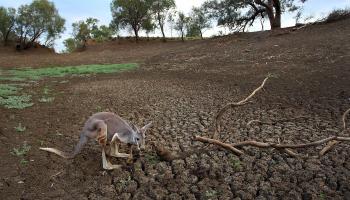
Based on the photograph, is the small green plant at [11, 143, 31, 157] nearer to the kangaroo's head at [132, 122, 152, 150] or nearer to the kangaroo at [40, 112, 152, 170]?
the kangaroo at [40, 112, 152, 170]

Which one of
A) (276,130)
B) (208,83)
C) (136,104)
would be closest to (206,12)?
(208,83)

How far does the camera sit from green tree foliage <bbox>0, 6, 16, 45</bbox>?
3534 centimetres

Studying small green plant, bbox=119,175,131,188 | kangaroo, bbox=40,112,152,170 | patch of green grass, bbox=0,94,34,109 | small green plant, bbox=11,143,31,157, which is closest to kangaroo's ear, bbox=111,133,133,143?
kangaroo, bbox=40,112,152,170

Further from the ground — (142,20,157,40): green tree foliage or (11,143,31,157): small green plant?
(142,20,157,40): green tree foliage

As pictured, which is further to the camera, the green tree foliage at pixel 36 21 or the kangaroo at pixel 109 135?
the green tree foliage at pixel 36 21

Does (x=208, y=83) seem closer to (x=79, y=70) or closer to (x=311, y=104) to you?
(x=311, y=104)

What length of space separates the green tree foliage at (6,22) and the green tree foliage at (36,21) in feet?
1.62

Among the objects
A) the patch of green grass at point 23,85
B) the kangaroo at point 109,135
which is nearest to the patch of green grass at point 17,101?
the patch of green grass at point 23,85

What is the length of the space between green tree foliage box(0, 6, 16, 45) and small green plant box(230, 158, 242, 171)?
34004mm

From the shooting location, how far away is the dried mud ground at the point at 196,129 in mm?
5441

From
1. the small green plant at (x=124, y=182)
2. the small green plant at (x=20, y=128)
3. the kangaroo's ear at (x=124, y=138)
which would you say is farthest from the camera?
the small green plant at (x=20, y=128)

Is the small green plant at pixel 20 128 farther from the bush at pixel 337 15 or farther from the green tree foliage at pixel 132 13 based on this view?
the green tree foliage at pixel 132 13

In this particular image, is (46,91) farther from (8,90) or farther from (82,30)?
(82,30)

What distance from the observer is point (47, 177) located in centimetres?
586
